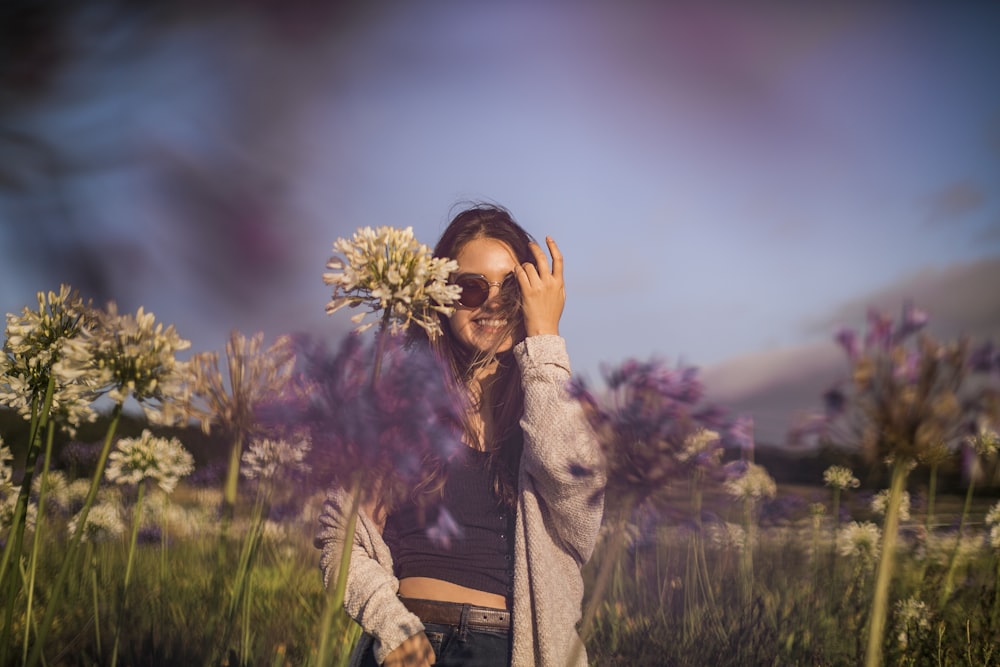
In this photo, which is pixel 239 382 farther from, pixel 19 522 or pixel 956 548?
pixel 956 548

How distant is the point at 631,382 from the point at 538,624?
2.45ft

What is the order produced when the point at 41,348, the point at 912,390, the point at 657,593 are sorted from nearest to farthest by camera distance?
the point at 912,390 → the point at 41,348 → the point at 657,593

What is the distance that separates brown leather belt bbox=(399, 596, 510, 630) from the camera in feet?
4.73

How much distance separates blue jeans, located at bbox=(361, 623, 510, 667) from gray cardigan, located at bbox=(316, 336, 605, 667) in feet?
0.12

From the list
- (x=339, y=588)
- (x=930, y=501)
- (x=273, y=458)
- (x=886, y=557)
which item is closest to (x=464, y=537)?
(x=273, y=458)

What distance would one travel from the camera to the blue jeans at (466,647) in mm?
1381

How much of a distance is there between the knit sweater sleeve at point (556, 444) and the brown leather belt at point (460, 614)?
0.19 meters

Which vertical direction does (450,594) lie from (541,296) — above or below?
below

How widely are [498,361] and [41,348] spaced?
988mm

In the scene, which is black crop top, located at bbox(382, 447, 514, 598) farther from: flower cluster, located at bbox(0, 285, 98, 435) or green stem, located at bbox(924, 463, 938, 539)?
green stem, located at bbox(924, 463, 938, 539)

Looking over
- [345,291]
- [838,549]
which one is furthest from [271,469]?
[838,549]

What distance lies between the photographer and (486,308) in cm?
163

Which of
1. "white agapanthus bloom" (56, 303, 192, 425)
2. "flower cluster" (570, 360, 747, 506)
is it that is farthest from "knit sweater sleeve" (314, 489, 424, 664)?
"flower cluster" (570, 360, 747, 506)

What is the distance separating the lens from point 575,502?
1.35 m
